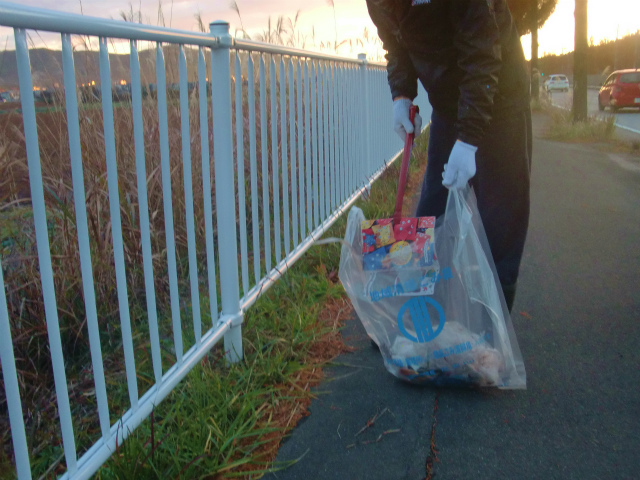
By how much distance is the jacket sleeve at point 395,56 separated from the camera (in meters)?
2.44

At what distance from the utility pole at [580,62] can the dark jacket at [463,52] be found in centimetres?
1313

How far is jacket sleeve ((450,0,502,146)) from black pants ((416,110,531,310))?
220mm

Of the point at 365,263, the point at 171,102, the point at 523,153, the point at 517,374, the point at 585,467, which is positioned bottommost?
the point at 585,467

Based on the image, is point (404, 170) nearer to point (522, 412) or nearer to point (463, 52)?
point (463, 52)

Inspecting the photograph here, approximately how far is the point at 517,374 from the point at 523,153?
89 cm

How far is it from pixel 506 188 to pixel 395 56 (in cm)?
77


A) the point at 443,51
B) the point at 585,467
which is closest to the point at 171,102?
the point at 443,51

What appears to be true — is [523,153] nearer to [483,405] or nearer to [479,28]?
[479,28]

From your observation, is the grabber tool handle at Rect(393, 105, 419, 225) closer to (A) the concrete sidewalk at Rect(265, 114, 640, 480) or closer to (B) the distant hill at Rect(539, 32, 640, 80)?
(A) the concrete sidewalk at Rect(265, 114, 640, 480)

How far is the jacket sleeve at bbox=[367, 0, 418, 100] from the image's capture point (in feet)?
8.00

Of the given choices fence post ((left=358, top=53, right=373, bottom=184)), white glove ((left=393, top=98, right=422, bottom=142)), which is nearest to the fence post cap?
white glove ((left=393, top=98, right=422, bottom=142))

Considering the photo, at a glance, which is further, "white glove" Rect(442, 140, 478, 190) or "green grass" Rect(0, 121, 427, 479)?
"white glove" Rect(442, 140, 478, 190)

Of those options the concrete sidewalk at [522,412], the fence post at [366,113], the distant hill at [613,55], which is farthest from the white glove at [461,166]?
the distant hill at [613,55]

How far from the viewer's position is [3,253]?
2.40 meters
